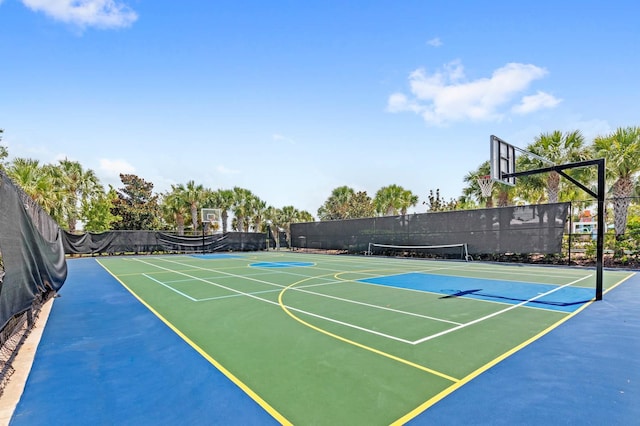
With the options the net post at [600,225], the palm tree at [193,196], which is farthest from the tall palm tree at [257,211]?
the net post at [600,225]

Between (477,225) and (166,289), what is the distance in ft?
53.8

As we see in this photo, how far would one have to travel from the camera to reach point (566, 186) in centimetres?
1975

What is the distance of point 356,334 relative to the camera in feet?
16.6

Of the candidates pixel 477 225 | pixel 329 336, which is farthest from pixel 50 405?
pixel 477 225

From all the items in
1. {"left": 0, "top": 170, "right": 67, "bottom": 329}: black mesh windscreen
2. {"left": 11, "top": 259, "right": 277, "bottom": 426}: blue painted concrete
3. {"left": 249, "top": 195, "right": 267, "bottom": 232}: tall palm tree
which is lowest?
Answer: {"left": 11, "top": 259, "right": 277, "bottom": 426}: blue painted concrete

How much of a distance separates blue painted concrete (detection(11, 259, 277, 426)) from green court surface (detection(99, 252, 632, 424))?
0.83 ft

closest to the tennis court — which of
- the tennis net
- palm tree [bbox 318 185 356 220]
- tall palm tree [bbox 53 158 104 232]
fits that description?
the tennis net

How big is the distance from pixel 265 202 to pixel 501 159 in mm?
34413

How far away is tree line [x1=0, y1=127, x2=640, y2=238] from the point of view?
597 inches

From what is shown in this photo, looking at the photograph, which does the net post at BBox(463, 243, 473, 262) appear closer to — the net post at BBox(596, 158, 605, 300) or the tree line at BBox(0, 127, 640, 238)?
the tree line at BBox(0, 127, 640, 238)

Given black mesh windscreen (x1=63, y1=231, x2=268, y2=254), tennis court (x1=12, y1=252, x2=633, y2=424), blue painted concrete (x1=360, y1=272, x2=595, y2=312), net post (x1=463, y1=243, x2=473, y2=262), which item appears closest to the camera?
tennis court (x1=12, y1=252, x2=633, y2=424)

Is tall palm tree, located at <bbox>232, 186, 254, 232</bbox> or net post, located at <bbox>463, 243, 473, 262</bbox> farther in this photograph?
tall palm tree, located at <bbox>232, 186, 254, 232</bbox>

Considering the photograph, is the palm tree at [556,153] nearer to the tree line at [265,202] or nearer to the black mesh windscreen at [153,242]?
the tree line at [265,202]

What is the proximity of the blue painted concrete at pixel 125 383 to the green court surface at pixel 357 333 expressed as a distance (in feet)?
0.83
